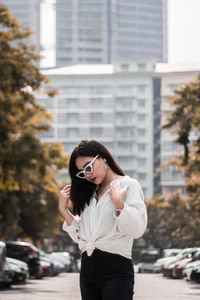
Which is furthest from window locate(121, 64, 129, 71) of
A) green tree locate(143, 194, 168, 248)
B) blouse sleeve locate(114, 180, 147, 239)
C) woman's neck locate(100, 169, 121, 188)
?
blouse sleeve locate(114, 180, 147, 239)

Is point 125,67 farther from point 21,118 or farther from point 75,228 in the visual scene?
point 75,228

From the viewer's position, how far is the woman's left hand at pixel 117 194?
451 cm

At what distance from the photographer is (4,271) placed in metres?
21.3

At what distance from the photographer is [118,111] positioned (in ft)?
451

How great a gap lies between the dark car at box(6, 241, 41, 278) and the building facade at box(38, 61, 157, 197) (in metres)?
105

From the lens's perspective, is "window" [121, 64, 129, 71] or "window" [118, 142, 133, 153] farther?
"window" [121, 64, 129, 71]

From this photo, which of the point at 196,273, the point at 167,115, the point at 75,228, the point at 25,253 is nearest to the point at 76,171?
the point at 75,228

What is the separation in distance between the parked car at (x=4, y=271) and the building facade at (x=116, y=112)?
11314 cm

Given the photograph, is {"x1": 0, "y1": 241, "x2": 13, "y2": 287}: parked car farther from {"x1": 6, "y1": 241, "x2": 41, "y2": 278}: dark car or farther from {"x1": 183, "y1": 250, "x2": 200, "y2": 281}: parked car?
{"x1": 183, "y1": 250, "x2": 200, "y2": 281}: parked car

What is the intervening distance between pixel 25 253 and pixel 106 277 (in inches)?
1015

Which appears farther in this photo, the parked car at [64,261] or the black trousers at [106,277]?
the parked car at [64,261]

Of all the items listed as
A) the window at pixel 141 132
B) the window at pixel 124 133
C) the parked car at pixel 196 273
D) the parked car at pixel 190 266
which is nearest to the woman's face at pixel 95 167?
the parked car at pixel 196 273

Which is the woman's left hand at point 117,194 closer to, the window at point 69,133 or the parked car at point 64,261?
the parked car at point 64,261

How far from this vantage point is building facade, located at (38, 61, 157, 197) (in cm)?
13688
